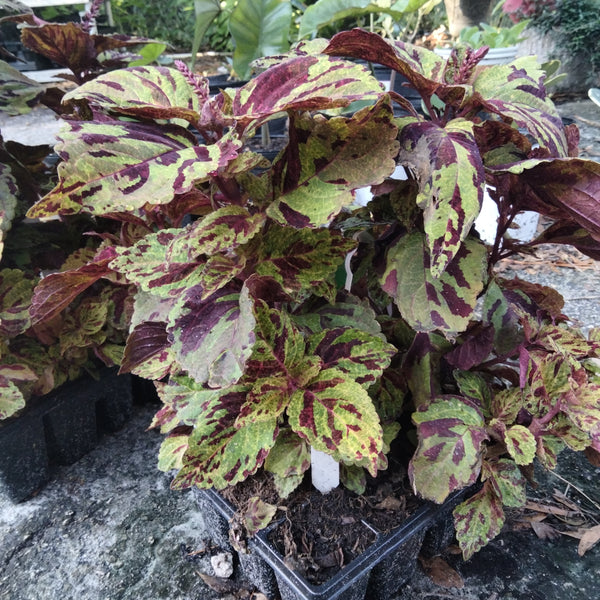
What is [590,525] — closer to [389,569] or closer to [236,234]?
[389,569]

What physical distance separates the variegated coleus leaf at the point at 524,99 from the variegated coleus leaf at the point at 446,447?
399 millimetres

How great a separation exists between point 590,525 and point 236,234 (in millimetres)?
937

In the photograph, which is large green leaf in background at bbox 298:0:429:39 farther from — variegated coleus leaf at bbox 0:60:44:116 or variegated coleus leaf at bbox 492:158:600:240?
variegated coleus leaf at bbox 492:158:600:240

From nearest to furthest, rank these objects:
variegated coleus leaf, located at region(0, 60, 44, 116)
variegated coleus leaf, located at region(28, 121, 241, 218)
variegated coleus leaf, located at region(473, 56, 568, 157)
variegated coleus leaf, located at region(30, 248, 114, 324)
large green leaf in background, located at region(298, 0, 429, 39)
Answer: variegated coleus leaf, located at region(28, 121, 241, 218) → variegated coleus leaf, located at region(473, 56, 568, 157) → variegated coleus leaf, located at region(30, 248, 114, 324) → variegated coleus leaf, located at region(0, 60, 44, 116) → large green leaf in background, located at region(298, 0, 429, 39)

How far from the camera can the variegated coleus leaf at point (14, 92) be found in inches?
43.8

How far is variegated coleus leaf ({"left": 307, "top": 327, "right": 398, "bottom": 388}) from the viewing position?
746 mm

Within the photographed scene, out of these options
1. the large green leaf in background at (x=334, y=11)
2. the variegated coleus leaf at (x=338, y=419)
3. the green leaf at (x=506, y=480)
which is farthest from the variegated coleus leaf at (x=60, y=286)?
the large green leaf in background at (x=334, y=11)

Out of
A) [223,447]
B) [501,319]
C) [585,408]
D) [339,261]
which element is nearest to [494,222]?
[501,319]

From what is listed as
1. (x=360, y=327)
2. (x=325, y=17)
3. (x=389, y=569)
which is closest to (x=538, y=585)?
(x=389, y=569)

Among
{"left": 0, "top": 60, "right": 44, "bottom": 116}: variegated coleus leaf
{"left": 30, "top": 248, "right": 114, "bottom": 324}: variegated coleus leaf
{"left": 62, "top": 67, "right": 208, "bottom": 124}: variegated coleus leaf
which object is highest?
{"left": 62, "top": 67, "right": 208, "bottom": 124}: variegated coleus leaf

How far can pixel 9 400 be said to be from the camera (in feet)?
3.25

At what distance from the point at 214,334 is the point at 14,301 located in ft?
2.02

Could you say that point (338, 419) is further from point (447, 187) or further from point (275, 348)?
point (447, 187)

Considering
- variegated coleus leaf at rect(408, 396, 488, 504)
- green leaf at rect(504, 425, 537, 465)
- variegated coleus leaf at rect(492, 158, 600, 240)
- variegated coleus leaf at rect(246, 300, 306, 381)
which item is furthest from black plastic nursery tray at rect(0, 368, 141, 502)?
variegated coleus leaf at rect(492, 158, 600, 240)
